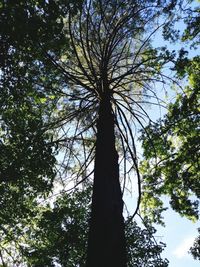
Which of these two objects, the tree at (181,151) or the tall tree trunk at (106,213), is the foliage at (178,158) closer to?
the tree at (181,151)

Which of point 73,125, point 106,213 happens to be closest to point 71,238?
point 73,125

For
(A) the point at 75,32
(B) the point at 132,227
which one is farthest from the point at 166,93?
(B) the point at 132,227

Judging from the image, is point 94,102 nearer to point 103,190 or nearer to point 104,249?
point 103,190

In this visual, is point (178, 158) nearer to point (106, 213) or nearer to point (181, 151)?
point (181, 151)

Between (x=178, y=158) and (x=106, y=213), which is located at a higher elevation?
(x=178, y=158)

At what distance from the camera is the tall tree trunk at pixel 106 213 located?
375 cm

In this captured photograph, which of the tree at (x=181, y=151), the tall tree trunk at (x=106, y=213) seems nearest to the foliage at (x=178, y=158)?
the tree at (x=181, y=151)

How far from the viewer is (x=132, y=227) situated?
44.7ft

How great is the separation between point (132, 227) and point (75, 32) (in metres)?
8.52

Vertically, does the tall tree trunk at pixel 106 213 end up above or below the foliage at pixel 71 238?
below

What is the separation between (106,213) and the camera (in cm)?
445

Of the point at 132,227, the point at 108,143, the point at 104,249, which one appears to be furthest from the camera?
the point at 132,227

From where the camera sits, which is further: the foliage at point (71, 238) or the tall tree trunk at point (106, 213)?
the foliage at point (71, 238)

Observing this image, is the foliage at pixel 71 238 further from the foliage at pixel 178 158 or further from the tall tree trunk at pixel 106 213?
the tall tree trunk at pixel 106 213
